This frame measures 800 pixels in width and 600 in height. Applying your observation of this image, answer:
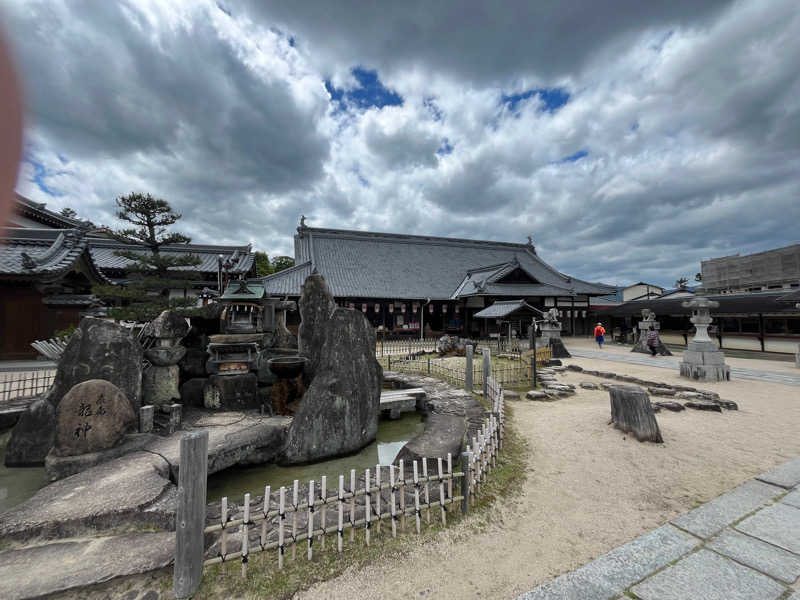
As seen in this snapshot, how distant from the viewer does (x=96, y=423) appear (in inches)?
194

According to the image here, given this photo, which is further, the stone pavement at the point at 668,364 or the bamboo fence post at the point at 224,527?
the stone pavement at the point at 668,364

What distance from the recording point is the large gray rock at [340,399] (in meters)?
5.55

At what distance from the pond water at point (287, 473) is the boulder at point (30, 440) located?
292 centimetres

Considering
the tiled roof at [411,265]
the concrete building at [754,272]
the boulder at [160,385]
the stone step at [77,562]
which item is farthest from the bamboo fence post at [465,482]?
the concrete building at [754,272]

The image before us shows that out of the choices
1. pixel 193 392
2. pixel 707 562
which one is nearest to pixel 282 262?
pixel 193 392

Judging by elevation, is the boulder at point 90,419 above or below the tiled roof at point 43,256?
below

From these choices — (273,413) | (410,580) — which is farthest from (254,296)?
(410,580)

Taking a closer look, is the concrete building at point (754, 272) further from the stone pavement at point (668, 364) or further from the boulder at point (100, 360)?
the boulder at point (100, 360)

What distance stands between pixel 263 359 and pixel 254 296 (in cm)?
167

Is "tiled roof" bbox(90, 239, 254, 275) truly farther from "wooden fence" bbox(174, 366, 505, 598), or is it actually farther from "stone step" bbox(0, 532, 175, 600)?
"wooden fence" bbox(174, 366, 505, 598)

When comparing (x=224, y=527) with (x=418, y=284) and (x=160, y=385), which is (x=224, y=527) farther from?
(x=418, y=284)

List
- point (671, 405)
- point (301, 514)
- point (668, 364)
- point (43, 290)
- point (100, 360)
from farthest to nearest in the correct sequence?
point (668, 364) → point (43, 290) → point (671, 405) → point (100, 360) → point (301, 514)

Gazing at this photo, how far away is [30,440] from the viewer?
211 inches

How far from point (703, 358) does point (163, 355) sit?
15.0 meters
